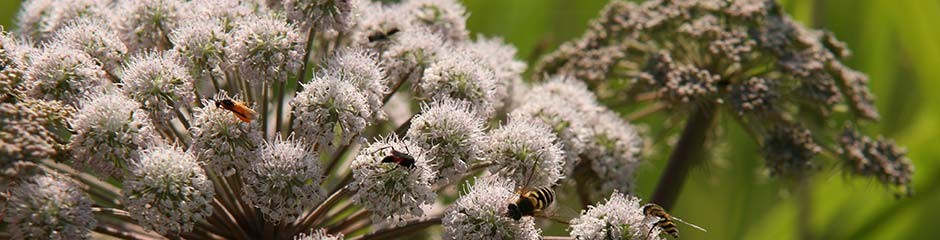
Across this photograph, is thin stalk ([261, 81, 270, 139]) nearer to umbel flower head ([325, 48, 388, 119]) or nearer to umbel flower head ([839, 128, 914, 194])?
umbel flower head ([325, 48, 388, 119])

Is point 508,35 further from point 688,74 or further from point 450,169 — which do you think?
point 450,169

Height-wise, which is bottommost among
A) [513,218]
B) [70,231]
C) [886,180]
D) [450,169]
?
[70,231]

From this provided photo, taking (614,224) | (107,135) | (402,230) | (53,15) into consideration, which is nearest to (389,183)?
(402,230)

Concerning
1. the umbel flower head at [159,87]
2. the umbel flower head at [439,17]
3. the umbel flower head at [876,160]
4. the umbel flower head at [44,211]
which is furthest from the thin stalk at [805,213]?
the umbel flower head at [44,211]

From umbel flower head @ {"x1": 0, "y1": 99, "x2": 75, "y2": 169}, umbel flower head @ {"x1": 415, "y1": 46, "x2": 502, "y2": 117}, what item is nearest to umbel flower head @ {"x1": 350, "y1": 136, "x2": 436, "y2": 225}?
umbel flower head @ {"x1": 415, "y1": 46, "x2": 502, "y2": 117}

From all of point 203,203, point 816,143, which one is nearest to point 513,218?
point 203,203
